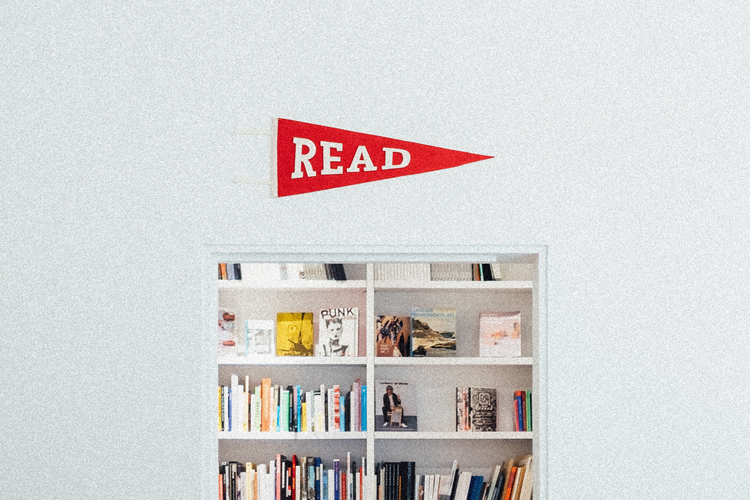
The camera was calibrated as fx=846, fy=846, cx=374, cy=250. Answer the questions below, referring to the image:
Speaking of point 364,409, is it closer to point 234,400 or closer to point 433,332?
point 433,332

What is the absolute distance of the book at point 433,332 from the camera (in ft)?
13.8

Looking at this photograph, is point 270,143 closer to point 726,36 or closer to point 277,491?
point 726,36

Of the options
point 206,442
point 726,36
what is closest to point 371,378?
point 206,442

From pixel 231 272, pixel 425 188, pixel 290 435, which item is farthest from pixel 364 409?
pixel 425 188

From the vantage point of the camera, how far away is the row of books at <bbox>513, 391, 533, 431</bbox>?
418 centimetres

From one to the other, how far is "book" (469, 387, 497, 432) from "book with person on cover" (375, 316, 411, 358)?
40 centimetres

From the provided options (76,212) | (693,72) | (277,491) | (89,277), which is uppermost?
(693,72)

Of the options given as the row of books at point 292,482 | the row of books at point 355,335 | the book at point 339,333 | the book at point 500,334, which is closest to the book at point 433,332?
the row of books at point 355,335

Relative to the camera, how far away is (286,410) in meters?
4.12

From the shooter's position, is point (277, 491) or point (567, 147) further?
point (277, 491)

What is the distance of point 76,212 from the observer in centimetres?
243

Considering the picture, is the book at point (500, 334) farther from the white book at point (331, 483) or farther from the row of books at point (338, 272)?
the white book at point (331, 483)

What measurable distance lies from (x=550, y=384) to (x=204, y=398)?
1000 millimetres

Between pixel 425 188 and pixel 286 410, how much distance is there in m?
2.01
